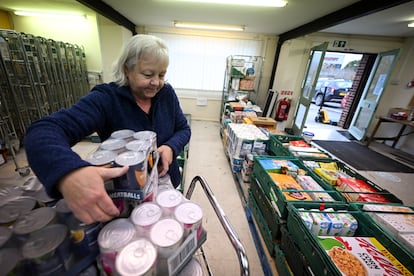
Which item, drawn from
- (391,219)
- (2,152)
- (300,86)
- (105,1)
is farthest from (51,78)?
(300,86)

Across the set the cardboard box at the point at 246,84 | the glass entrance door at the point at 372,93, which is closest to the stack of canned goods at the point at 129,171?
the cardboard box at the point at 246,84

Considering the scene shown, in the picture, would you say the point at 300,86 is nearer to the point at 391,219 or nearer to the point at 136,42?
the point at 391,219

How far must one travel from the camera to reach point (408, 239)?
2.93 ft

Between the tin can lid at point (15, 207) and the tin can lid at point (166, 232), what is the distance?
357 millimetres

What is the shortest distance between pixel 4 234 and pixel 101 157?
244 mm

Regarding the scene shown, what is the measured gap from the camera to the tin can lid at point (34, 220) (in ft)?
1.32

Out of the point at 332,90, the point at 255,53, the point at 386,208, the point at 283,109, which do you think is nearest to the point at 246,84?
the point at 255,53

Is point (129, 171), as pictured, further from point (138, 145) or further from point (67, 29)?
point (67, 29)

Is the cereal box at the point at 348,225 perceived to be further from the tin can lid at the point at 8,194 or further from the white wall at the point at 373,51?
the white wall at the point at 373,51

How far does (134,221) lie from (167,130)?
0.54 m

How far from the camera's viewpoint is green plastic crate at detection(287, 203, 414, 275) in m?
0.83

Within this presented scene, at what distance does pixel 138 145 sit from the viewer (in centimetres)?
57

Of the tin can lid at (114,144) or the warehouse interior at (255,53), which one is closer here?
the tin can lid at (114,144)

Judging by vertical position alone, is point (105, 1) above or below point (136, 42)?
above
